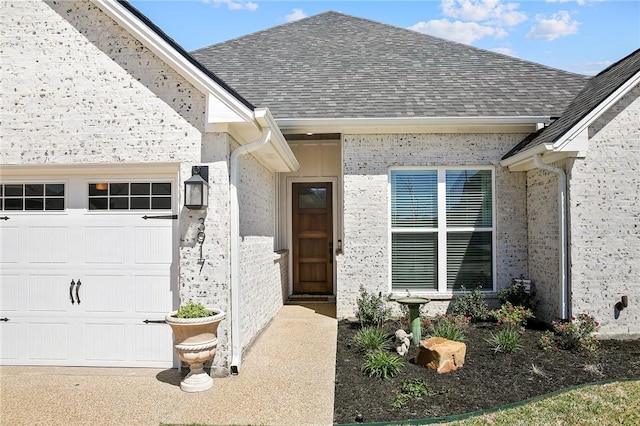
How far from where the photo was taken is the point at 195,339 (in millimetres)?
5129

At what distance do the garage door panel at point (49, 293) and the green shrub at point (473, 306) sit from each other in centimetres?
641

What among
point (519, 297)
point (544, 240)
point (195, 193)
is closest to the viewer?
point (195, 193)

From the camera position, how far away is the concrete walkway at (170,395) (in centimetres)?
447

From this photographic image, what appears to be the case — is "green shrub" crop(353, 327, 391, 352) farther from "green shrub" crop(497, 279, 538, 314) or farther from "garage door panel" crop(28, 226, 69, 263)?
"garage door panel" crop(28, 226, 69, 263)

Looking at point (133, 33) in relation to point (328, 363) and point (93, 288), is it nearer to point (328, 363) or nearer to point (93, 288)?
point (93, 288)

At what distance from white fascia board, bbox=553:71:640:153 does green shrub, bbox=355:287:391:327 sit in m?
3.91

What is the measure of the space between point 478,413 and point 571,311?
3678mm

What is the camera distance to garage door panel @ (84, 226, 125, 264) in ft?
19.8

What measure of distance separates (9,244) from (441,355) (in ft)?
19.5

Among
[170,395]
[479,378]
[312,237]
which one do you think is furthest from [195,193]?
[312,237]

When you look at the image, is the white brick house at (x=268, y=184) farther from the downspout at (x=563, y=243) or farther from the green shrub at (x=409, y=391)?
the green shrub at (x=409, y=391)

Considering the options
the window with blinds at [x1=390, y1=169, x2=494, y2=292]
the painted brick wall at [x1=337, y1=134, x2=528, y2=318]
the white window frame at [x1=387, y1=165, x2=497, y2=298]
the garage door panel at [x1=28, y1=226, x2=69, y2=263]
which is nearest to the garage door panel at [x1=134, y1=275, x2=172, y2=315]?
the garage door panel at [x1=28, y1=226, x2=69, y2=263]

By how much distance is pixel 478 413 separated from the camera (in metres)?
4.46

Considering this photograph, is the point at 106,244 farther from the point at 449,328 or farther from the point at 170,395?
the point at 449,328
